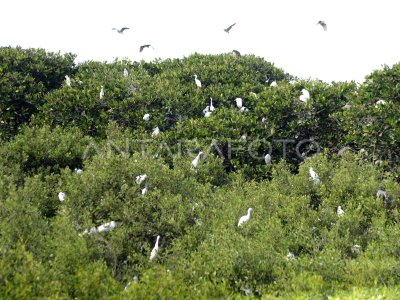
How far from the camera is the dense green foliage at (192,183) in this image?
852cm

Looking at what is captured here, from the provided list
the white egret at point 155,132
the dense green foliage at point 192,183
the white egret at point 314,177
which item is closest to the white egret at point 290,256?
the dense green foliage at point 192,183

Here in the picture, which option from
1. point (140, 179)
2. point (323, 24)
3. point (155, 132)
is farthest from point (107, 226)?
point (323, 24)

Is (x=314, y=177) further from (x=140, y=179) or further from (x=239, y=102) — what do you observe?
(x=239, y=102)

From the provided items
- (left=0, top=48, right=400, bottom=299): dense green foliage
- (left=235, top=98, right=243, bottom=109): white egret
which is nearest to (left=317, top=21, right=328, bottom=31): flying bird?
(left=0, top=48, right=400, bottom=299): dense green foliage

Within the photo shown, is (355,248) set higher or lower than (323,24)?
lower

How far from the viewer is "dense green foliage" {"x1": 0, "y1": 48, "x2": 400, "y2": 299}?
28.0ft

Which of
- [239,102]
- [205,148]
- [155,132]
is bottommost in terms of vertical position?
[155,132]

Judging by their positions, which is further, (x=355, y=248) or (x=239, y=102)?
(x=239, y=102)

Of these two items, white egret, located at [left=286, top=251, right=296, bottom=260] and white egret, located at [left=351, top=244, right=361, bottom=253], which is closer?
white egret, located at [left=286, top=251, right=296, bottom=260]

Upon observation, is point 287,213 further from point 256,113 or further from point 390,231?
point 256,113

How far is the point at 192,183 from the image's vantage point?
12.0m

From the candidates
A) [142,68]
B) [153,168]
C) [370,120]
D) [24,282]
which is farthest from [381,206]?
[142,68]

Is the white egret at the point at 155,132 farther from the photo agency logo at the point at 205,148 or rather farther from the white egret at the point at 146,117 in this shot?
the white egret at the point at 146,117

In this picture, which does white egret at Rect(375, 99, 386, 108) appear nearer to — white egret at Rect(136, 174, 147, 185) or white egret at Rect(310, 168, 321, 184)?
white egret at Rect(310, 168, 321, 184)
